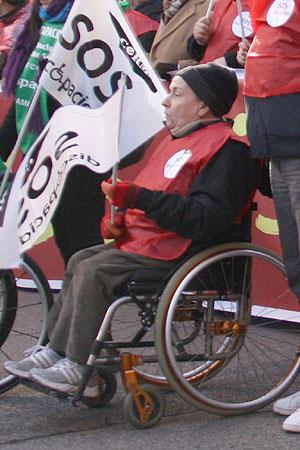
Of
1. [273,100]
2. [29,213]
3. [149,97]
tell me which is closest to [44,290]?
[29,213]

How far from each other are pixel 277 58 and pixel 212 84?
468mm

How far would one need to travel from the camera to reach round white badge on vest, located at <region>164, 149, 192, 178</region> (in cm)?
434

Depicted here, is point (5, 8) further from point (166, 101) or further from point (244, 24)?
point (166, 101)

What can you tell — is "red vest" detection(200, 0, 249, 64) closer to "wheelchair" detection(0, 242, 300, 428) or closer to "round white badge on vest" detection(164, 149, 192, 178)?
"wheelchair" detection(0, 242, 300, 428)

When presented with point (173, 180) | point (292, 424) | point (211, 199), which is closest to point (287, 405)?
point (292, 424)

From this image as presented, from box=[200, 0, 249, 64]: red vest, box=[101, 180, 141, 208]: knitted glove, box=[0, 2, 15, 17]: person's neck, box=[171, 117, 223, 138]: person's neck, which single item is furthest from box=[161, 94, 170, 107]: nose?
box=[0, 2, 15, 17]: person's neck

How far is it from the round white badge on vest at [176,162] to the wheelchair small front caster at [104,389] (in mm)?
807

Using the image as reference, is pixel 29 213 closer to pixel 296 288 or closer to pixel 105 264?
pixel 105 264

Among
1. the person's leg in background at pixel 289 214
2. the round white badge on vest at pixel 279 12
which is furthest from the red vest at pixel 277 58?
the person's leg in background at pixel 289 214

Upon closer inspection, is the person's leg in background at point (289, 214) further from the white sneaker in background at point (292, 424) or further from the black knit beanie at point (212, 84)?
the black knit beanie at point (212, 84)

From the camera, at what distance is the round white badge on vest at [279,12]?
13.1 ft

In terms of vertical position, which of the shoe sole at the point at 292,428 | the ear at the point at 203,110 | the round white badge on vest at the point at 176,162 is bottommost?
the shoe sole at the point at 292,428

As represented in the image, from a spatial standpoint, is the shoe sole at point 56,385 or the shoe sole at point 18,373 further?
the shoe sole at point 18,373

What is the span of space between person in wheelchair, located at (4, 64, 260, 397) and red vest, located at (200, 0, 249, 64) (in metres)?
1.34
